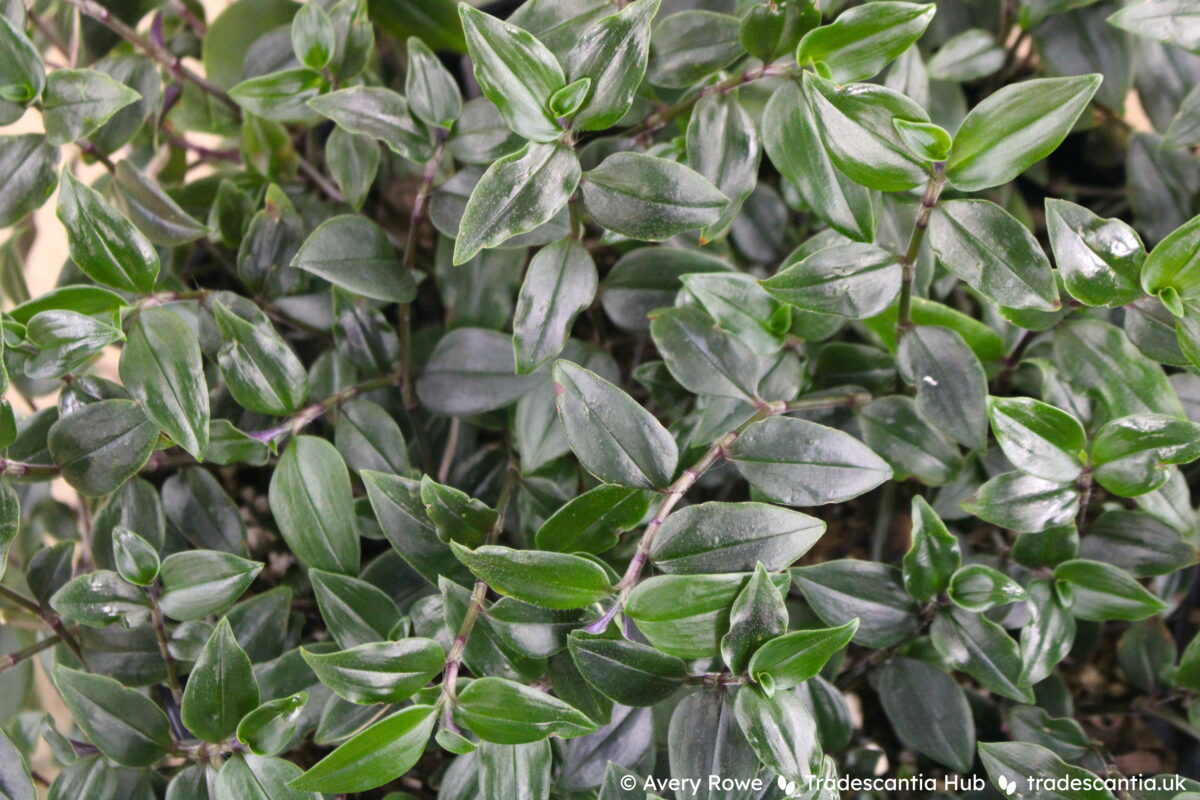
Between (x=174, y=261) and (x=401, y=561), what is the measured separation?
1.09 feet

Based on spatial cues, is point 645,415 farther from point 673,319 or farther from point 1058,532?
point 1058,532

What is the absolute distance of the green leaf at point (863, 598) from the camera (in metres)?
0.53

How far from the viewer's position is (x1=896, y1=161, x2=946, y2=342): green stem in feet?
1.52

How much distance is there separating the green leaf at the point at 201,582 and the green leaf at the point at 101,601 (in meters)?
0.02

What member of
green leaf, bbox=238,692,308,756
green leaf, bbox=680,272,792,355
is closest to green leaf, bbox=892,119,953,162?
green leaf, bbox=680,272,792,355

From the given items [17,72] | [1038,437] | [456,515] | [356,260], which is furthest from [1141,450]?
[17,72]

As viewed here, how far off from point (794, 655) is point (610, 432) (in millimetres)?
147

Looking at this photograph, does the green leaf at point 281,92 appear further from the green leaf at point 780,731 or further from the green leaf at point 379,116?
the green leaf at point 780,731

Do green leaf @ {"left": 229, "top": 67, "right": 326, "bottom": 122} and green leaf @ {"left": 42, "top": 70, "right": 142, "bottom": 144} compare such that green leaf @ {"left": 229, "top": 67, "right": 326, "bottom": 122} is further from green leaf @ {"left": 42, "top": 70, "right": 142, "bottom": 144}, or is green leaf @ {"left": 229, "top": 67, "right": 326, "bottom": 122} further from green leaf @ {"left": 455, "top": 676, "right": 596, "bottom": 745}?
green leaf @ {"left": 455, "top": 676, "right": 596, "bottom": 745}

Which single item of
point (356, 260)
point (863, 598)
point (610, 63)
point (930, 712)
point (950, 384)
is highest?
point (610, 63)

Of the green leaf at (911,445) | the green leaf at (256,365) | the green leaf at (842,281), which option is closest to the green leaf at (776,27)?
the green leaf at (842,281)

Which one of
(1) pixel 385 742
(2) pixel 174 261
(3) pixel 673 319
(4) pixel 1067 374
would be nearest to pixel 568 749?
(1) pixel 385 742

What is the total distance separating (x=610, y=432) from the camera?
18.6 inches

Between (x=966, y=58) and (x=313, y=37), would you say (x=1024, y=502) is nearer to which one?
(x=966, y=58)
